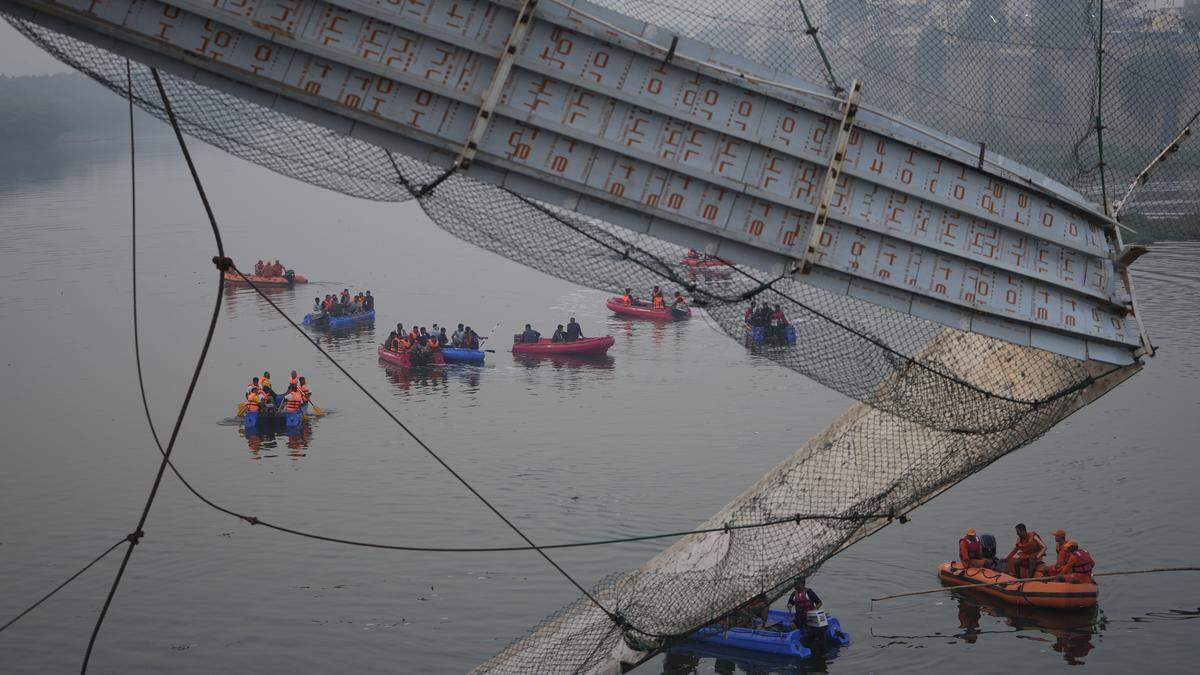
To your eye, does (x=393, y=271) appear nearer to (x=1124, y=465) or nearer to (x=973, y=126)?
(x=1124, y=465)

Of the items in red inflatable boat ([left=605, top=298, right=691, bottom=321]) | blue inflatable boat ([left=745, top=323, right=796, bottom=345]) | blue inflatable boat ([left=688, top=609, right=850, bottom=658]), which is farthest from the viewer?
red inflatable boat ([left=605, top=298, right=691, bottom=321])

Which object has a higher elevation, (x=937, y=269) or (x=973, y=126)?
(x=973, y=126)

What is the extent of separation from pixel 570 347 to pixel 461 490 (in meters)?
14.9

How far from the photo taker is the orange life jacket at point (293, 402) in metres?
36.8

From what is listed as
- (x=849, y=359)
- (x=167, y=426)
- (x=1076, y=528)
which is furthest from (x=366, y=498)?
(x=849, y=359)

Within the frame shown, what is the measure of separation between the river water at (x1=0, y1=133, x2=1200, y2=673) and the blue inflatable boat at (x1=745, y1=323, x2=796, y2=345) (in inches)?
336

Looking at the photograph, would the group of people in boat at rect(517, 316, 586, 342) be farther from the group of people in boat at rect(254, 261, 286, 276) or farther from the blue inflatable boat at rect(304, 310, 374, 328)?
the group of people in boat at rect(254, 261, 286, 276)

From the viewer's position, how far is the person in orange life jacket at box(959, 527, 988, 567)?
82.1 feet

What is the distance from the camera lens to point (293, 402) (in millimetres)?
36875

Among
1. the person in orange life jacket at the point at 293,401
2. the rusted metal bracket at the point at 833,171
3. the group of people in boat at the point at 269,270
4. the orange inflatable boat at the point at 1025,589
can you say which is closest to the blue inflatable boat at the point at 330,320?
the group of people in boat at the point at 269,270

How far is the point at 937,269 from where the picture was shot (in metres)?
12.8

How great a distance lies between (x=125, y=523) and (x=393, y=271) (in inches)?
1488

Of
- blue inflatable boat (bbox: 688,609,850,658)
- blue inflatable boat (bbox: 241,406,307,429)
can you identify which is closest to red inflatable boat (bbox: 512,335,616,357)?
blue inflatable boat (bbox: 241,406,307,429)

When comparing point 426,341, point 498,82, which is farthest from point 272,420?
point 498,82
